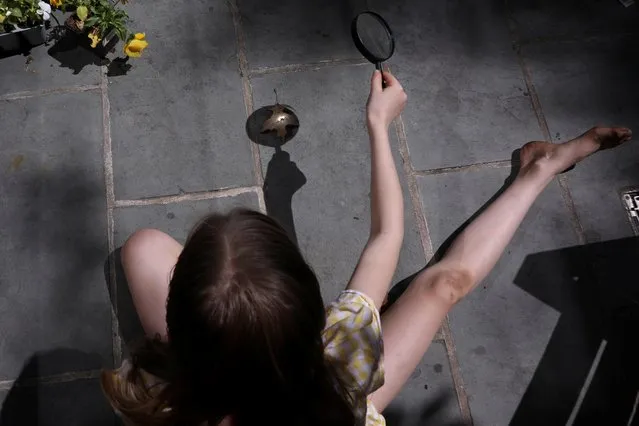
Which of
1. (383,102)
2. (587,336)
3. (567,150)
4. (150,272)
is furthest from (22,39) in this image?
(587,336)

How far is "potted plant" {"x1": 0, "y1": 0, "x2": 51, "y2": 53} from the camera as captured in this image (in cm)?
245

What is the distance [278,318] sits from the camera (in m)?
1.27

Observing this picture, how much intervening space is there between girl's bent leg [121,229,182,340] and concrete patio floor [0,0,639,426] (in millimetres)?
217

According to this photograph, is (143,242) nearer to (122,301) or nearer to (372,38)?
(122,301)

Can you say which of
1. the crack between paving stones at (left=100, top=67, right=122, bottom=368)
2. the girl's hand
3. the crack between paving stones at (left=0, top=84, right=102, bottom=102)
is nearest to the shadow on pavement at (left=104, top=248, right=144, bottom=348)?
the crack between paving stones at (left=100, top=67, right=122, bottom=368)

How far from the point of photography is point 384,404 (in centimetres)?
200

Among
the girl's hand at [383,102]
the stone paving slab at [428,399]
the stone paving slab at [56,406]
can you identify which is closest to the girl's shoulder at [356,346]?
the stone paving slab at [428,399]

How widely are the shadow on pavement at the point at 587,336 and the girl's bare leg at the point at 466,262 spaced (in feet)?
0.96

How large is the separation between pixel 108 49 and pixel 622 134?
217 centimetres

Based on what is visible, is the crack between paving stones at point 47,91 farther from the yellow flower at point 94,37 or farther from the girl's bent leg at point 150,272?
the girl's bent leg at point 150,272

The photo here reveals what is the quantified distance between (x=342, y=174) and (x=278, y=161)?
0.27 metres

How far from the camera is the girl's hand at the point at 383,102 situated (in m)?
2.22

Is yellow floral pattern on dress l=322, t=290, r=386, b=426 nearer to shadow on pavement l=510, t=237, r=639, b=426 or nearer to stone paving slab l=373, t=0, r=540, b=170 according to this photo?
shadow on pavement l=510, t=237, r=639, b=426

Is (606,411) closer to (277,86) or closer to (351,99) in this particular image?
(351,99)
